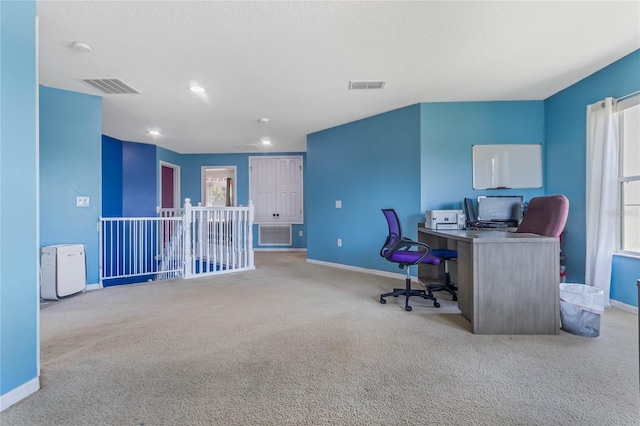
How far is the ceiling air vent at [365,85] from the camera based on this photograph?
3457 mm

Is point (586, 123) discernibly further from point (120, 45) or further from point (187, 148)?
point (187, 148)

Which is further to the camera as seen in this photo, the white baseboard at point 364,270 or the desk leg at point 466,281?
the white baseboard at point 364,270

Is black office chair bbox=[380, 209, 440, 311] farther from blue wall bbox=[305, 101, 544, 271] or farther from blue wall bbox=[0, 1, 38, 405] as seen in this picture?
blue wall bbox=[0, 1, 38, 405]

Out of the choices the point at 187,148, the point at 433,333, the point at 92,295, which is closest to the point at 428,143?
the point at 433,333

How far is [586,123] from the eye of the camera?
338cm

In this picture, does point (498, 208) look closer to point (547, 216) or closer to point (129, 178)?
point (547, 216)

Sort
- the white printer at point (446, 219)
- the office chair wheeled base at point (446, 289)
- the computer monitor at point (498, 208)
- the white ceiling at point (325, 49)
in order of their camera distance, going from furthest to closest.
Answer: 1. the computer monitor at point (498, 208)
2. the white printer at point (446, 219)
3. the office chair wheeled base at point (446, 289)
4. the white ceiling at point (325, 49)

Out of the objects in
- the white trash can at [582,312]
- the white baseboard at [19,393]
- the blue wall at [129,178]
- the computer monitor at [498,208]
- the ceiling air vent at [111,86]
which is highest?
the ceiling air vent at [111,86]

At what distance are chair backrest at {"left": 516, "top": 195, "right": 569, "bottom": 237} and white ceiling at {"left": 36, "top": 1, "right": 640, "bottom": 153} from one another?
1.42 metres

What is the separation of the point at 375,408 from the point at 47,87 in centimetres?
475

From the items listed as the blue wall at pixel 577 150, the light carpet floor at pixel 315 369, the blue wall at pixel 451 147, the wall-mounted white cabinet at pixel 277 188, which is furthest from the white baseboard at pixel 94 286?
the blue wall at pixel 577 150

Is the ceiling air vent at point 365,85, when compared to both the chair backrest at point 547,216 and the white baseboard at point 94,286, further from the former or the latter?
the white baseboard at point 94,286

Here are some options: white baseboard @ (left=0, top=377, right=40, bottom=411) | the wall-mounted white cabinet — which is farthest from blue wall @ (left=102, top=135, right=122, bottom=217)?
white baseboard @ (left=0, top=377, right=40, bottom=411)

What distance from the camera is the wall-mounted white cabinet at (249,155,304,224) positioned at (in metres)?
7.48
